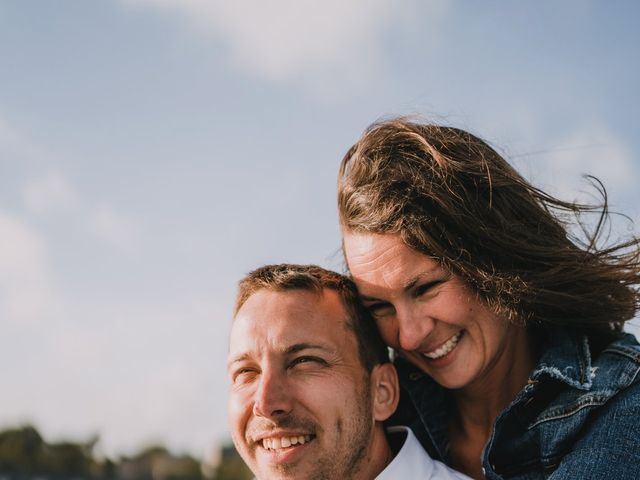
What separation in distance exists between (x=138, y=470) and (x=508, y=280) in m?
43.1

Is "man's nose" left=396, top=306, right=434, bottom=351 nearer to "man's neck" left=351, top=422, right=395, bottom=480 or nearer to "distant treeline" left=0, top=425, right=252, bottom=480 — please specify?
"man's neck" left=351, top=422, right=395, bottom=480

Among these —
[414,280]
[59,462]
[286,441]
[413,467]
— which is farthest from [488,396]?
[59,462]

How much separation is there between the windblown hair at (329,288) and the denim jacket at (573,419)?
2.19ft

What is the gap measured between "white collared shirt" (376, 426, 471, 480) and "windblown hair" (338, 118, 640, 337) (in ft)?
2.49

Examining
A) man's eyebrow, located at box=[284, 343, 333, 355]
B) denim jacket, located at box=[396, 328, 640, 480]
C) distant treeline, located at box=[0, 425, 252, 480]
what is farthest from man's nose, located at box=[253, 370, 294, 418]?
distant treeline, located at box=[0, 425, 252, 480]

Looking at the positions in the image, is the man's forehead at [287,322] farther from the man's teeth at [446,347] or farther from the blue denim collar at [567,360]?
the blue denim collar at [567,360]

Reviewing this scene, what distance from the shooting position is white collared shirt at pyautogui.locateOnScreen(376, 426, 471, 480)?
3582mm

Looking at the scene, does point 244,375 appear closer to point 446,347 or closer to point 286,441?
point 286,441

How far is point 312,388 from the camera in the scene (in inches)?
139

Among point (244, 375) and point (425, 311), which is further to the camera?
point (244, 375)

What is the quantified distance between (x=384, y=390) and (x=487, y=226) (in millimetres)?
938

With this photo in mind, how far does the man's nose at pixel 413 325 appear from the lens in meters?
3.58

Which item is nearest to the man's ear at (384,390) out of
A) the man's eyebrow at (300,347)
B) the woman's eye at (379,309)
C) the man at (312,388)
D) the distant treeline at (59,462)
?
the man at (312,388)

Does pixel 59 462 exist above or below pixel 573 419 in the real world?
above
